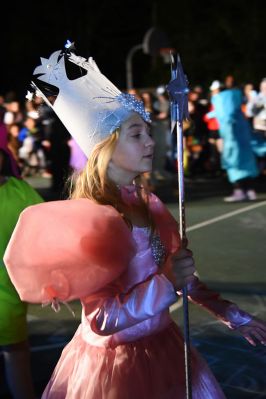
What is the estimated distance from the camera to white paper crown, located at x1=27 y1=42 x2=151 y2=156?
7.66ft

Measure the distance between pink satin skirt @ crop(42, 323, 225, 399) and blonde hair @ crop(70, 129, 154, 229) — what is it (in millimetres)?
431

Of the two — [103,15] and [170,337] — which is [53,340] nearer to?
[170,337]

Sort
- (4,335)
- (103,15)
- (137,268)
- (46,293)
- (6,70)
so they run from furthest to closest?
(103,15) < (6,70) < (4,335) < (137,268) < (46,293)

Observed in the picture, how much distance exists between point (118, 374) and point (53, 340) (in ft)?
8.09

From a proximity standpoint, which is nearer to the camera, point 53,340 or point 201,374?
point 201,374

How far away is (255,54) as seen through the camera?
107 ft

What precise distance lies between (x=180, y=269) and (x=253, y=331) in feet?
1.46

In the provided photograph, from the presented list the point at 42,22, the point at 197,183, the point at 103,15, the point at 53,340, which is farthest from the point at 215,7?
the point at 53,340

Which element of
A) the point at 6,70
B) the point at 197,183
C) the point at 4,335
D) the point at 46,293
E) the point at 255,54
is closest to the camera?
the point at 46,293

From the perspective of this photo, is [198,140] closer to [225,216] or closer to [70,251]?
[225,216]

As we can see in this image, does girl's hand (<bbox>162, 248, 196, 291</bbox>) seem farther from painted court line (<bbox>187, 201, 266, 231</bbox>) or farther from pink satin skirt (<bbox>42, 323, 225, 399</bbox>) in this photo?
painted court line (<bbox>187, 201, 266, 231</bbox>)

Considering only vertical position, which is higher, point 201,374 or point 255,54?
point 255,54

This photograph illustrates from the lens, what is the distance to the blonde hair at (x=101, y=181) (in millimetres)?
2266

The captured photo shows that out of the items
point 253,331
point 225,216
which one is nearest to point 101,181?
point 253,331
